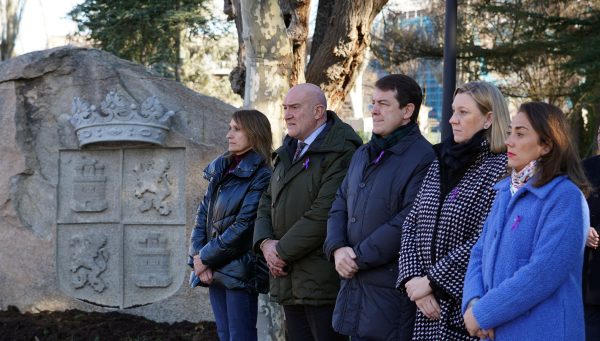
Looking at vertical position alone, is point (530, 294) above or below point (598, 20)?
below

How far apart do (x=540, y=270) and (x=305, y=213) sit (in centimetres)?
185

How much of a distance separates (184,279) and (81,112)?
175 cm

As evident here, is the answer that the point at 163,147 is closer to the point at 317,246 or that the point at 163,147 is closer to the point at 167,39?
the point at 317,246

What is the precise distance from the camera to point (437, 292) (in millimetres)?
3650

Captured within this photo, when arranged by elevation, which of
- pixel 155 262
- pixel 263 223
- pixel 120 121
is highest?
pixel 120 121

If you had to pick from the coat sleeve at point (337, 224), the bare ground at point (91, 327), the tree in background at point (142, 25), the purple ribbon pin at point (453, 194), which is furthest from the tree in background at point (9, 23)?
the purple ribbon pin at point (453, 194)

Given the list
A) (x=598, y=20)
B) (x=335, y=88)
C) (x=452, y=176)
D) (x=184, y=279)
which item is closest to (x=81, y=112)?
(x=184, y=279)

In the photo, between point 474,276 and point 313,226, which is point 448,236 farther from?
point 313,226

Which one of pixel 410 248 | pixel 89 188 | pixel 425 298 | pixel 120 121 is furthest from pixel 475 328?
pixel 89 188

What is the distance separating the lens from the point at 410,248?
12.6ft

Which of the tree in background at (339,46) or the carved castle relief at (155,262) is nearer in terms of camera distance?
the carved castle relief at (155,262)

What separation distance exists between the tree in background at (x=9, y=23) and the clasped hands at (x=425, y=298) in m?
18.2

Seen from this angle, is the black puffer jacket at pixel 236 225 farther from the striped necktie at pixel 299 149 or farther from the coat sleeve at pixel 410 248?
the coat sleeve at pixel 410 248

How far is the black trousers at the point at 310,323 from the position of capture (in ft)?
14.9
